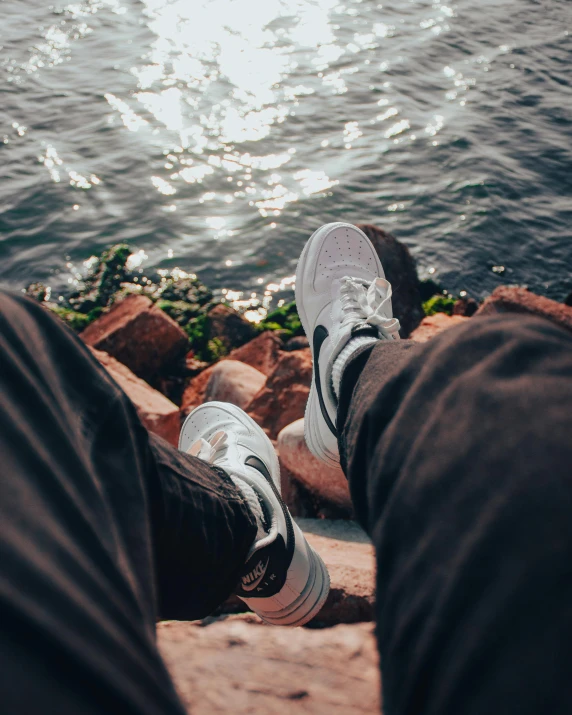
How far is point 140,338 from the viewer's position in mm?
4488

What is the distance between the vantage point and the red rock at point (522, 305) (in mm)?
3508

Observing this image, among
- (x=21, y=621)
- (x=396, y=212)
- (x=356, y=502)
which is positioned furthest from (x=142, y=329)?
(x=21, y=621)

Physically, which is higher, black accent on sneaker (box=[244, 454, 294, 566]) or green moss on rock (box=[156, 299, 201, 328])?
black accent on sneaker (box=[244, 454, 294, 566])

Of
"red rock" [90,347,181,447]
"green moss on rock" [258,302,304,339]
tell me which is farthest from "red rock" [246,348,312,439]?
"green moss on rock" [258,302,304,339]

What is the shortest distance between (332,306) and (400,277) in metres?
1.69

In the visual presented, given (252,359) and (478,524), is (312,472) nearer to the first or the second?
(252,359)

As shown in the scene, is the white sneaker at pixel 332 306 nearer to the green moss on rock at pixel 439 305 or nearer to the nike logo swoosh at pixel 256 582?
the nike logo swoosh at pixel 256 582

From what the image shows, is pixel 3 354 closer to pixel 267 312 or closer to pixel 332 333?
pixel 332 333

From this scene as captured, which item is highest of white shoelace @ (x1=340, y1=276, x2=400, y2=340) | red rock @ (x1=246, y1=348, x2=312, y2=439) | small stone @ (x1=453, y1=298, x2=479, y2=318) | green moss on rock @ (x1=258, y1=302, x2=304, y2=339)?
white shoelace @ (x1=340, y1=276, x2=400, y2=340)

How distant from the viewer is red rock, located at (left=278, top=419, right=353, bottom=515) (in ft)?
8.95

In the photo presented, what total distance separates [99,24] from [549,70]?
21.3ft

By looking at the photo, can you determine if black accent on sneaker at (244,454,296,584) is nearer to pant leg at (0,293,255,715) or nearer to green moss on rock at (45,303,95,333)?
pant leg at (0,293,255,715)

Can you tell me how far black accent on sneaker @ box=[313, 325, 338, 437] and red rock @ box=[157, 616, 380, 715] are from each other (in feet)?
2.46

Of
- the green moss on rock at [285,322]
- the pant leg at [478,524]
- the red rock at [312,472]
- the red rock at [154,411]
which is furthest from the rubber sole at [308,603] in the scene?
the green moss on rock at [285,322]
